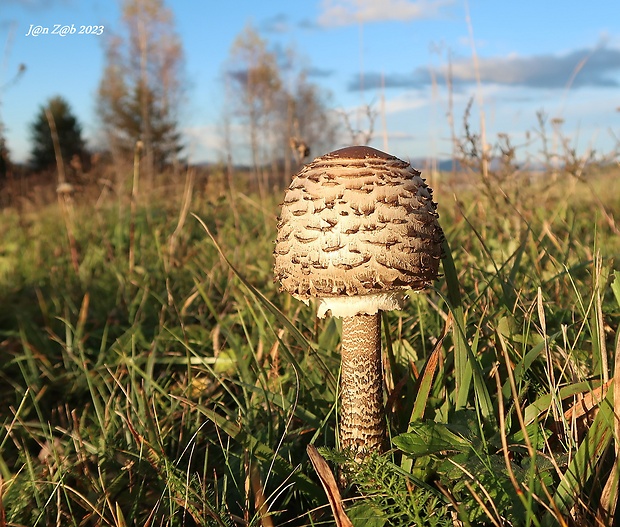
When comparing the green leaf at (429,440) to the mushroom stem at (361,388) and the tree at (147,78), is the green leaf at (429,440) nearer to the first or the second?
the mushroom stem at (361,388)

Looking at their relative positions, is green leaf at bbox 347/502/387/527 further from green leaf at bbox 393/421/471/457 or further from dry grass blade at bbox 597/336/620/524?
dry grass blade at bbox 597/336/620/524

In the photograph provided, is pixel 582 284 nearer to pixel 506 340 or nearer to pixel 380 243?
pixel 506 340

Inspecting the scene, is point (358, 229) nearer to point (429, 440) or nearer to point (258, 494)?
point (429, 440)

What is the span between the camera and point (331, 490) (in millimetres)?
1572

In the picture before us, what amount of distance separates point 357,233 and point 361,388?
596mm

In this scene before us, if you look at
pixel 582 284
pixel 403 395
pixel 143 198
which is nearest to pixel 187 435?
pixel 403 395

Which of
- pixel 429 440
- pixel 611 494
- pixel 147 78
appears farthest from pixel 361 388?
pixel 147 78

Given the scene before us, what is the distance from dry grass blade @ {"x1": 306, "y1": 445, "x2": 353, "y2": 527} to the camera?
153 centimetres

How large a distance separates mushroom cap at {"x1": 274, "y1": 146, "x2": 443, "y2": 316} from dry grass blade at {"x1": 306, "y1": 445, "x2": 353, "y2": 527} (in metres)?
0.50

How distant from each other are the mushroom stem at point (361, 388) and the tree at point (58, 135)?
33655 mm

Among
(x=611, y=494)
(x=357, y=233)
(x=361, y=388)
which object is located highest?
(x=357, y=233)

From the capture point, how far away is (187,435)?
224 cm

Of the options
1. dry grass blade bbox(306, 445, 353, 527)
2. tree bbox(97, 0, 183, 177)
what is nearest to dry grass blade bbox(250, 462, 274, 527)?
dry grass blade bbox(306, 445, 353, 527)

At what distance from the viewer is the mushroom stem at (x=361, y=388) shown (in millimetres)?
1880
